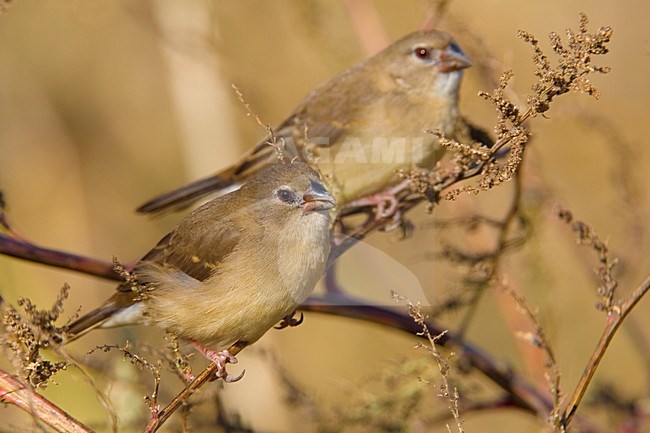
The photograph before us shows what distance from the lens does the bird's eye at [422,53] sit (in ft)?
16.3

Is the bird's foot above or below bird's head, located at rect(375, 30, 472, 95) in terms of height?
below

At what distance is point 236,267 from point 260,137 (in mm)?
4786

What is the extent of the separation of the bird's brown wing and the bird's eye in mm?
1974

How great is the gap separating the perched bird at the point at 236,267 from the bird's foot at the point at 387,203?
0.94 ft

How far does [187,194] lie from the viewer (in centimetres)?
469

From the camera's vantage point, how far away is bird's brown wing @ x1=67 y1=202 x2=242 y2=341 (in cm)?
351

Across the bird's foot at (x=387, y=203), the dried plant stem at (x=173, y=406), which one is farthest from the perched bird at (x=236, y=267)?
the dried plant stem at (x=173, y=406)

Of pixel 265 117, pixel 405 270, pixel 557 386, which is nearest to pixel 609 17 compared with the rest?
pixel 265 117

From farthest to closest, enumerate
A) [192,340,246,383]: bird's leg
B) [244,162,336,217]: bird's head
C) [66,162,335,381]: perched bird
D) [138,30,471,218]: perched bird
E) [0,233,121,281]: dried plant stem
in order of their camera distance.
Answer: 1. [138,30,471,218]: perched bird
2. [244,162,336,217]: bird's head
3. [66,162,335,381]: perched bird
4. [192,340,246,383]: bird's leg
5. [0,233,121,281]: dried plant stem

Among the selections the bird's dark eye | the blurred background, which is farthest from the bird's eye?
the bird's dark eye

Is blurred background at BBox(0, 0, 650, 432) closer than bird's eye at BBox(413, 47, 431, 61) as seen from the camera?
Yes

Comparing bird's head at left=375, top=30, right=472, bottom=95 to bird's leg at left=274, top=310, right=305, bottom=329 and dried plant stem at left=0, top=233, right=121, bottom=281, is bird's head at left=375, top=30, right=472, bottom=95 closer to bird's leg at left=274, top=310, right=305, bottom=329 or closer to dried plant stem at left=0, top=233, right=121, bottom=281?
bird's leg at left=274, top=310, right=305, bottom=329

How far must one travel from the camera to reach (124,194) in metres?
8.78

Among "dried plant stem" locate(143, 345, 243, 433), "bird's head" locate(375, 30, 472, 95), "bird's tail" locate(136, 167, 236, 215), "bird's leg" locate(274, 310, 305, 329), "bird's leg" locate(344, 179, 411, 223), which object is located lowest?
"bird's leg" locate(274, 310, 305, 329)
